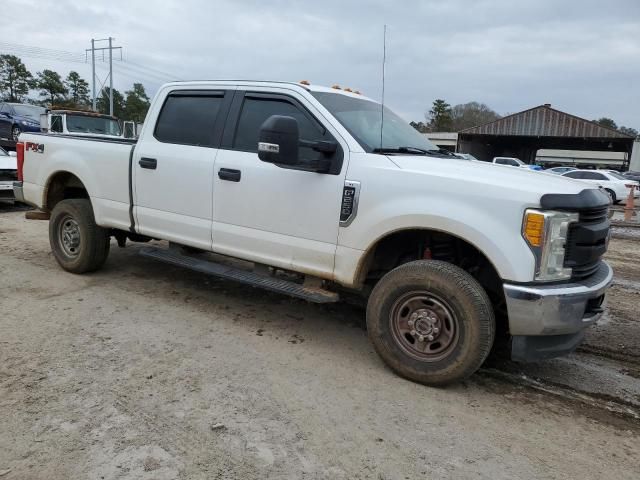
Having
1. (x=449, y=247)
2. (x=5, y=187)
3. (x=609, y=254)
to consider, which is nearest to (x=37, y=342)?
(x=449, y=247)

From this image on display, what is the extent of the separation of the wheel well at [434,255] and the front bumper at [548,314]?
0.37 m

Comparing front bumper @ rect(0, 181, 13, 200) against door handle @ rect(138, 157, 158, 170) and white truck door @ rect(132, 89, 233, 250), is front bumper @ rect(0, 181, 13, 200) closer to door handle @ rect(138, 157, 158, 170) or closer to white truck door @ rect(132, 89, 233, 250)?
white truck door @ rect(132, 89, 233, 250)

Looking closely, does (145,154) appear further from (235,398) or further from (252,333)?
(235,398)

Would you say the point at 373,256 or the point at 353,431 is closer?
the point at 353,431

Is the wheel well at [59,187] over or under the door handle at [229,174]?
under

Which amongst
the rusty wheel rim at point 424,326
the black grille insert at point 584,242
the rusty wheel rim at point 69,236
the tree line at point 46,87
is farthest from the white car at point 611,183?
the tree line at point 46,87

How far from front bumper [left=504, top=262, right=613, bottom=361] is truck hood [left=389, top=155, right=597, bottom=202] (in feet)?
1.91

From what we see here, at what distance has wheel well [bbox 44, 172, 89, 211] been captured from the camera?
5832mm

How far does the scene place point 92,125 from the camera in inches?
527

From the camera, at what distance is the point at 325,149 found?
373 centimetres

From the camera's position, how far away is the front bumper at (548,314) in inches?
122

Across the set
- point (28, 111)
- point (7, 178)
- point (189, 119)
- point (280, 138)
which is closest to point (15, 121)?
point (28, 111)

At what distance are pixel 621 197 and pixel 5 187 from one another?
77.3ft

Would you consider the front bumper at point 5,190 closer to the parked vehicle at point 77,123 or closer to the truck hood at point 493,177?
the parked vehicle at point 77,123
